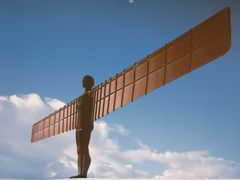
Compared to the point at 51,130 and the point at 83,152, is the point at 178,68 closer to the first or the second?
the point at 83,152

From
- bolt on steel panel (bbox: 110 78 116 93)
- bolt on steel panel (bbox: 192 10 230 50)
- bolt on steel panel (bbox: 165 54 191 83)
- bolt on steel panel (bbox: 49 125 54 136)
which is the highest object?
bolt on steel panel (bbox: 192 10 230 50)

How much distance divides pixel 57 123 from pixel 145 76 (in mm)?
2577

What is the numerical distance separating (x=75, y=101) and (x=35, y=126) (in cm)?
211

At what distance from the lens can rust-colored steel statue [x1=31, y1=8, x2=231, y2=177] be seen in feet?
12.6

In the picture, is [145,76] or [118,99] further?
[118,99]

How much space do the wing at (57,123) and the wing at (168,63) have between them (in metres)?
0.70

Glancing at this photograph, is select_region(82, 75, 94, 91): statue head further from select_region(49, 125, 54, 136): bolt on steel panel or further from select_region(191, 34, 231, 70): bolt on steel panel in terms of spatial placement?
select_region(191, 34, 231, 70): bolt on steel panel

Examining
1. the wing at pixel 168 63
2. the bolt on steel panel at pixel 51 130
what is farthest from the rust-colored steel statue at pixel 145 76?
the bolt on steel panel at pixel 51 130

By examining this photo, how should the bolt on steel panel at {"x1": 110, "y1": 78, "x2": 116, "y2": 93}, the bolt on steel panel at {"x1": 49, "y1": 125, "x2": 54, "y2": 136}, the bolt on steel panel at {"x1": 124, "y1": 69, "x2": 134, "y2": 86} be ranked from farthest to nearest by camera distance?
the bolt on steel panel at {"x1": 49, "y1": 125, "x2": 54, "y2": 136} → the bolt on steel panel at {"x1": 110, "y1": 78, "x2": 116, "y2": 93} → the bolt on steel panel at {"x1": 124, "y1": 69, "x2": 134, "y2": 86}

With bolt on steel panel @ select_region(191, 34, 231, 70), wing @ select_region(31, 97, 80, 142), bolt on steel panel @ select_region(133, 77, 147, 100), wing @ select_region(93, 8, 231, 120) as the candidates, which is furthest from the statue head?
bolt on steel panel @ select_region(191, 34, 231, 70)

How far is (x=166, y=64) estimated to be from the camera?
433 centimetres

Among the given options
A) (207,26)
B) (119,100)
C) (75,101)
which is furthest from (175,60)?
(75,101)

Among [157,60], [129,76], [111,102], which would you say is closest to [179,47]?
[157,60]

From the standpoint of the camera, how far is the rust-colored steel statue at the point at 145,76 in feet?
12.6
